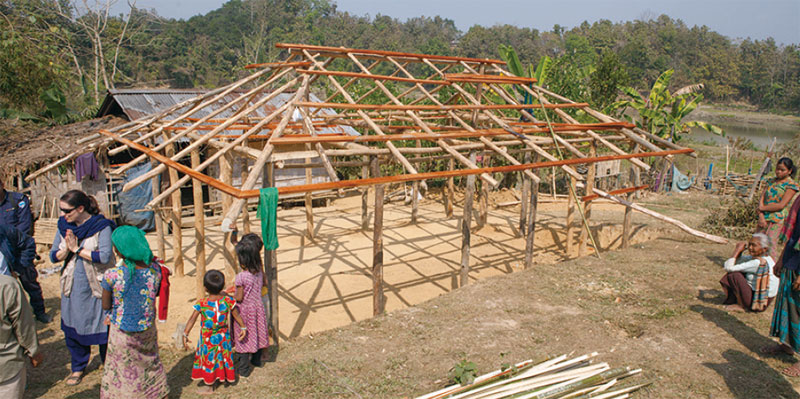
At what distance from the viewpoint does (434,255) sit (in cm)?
984

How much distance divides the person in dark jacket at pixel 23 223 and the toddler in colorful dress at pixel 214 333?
270 centimetres

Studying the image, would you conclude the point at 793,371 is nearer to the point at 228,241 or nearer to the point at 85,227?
the point at 228,241

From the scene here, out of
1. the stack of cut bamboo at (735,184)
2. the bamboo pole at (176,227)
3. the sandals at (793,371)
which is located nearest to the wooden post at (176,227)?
the bamboo pole at (176,227)

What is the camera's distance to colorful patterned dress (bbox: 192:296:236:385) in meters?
A: 3.96

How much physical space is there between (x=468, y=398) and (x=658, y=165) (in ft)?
47.1

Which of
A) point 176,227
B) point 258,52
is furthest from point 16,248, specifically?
point 258,52

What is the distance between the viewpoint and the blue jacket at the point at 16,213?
17.2 ft

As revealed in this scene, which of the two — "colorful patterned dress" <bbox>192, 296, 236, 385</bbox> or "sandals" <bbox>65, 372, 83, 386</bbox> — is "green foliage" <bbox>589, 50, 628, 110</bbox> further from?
"sandals" <bbox>65, 372, 83, 386</bbox>

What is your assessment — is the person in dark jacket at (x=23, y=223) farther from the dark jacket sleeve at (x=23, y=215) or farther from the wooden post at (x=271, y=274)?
the wooden post at (x=271, y=274)

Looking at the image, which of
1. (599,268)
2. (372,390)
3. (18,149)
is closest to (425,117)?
(599,268)

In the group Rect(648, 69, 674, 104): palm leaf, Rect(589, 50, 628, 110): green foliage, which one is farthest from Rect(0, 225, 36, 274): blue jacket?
Rect(589, 50, 628, 110): green foliage

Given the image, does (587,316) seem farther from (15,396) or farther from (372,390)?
(15,396)

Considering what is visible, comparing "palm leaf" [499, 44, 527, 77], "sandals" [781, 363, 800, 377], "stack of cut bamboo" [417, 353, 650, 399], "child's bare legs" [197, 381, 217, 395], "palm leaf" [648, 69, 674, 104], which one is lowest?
"child's bare legs" [197, 381, 217, 395]

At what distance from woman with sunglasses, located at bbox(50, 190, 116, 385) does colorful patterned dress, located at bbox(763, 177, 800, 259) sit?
7532 millimetres
